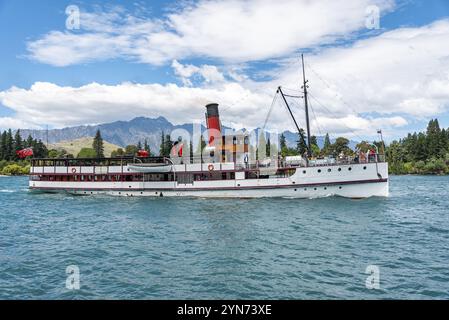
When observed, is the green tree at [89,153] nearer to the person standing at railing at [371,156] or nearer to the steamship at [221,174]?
the steamship at [221,174]

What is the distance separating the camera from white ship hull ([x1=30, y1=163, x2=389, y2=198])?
123ft

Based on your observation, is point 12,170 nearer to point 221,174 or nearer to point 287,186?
point 221,174

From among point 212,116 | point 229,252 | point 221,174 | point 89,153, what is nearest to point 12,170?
point 89,153

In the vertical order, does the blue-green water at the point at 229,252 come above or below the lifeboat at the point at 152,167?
below

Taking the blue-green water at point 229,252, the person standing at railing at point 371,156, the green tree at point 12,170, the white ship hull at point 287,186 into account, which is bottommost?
the blue-green water at point 229,252

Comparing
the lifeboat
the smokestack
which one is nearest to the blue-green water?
the lifeboat

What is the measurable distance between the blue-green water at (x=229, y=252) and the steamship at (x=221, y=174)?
5425mm

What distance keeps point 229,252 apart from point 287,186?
23093mm

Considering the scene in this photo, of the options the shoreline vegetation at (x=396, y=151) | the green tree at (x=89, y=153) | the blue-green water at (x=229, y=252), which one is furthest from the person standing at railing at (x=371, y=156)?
the green tree at (x=89, y=153)

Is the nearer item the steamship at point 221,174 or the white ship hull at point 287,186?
the white ship hull at point 287,186

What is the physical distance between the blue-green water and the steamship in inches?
214

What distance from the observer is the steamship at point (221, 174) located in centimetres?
3788
